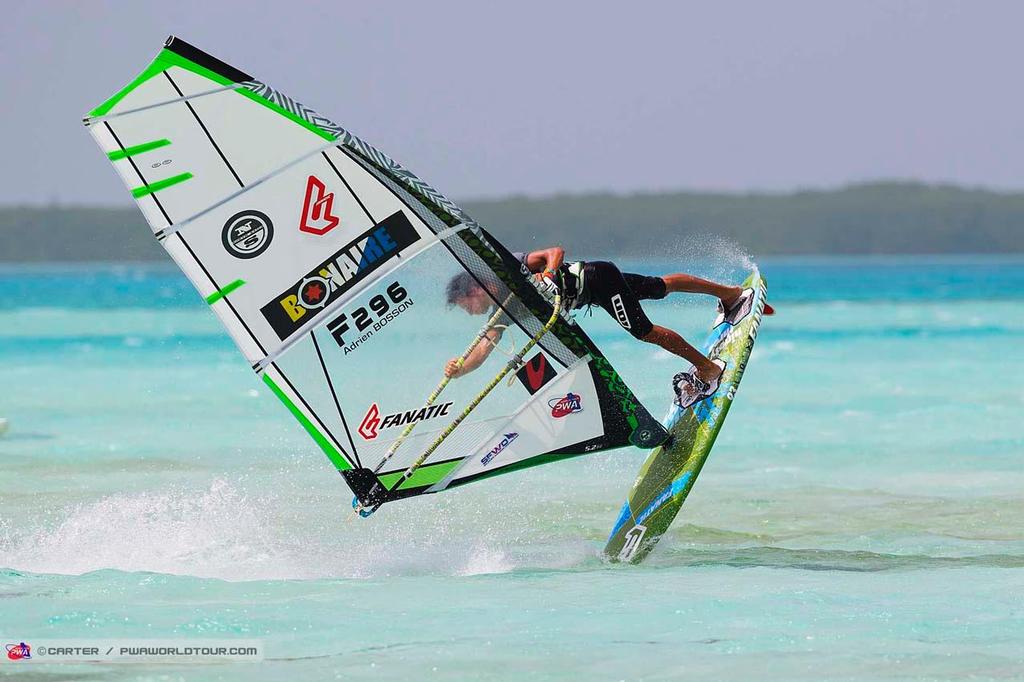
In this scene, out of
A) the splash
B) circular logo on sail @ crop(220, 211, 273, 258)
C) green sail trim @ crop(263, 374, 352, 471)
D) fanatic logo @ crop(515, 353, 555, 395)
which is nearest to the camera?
circular logo on sail @ crop(220, 211, 273, 258)

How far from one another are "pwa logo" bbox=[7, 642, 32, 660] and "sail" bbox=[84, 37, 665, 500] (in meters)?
1.74

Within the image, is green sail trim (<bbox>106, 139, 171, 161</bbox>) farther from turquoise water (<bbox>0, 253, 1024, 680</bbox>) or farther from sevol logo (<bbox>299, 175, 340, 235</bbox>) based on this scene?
turquoise water (<bbox>0, 253, 1024, 680</bbox>)

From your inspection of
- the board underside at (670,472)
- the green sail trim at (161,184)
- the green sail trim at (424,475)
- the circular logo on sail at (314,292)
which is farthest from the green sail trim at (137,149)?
the board underside at (670,472)

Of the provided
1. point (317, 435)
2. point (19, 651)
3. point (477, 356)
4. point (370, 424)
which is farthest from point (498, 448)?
point (19, 651)

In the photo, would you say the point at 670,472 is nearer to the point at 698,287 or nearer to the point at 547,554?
the point at 547,554

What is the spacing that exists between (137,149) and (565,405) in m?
2.71

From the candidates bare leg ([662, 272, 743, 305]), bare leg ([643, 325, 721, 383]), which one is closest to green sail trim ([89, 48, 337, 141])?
bare leg ([643, 325, 721, 383])

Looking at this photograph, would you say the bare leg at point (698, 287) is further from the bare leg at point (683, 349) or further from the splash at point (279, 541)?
the splash at point (279, 541)

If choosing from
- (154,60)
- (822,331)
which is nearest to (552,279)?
(154,60)

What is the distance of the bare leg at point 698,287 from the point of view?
26.5 ft

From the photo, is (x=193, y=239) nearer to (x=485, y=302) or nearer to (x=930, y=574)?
(x=485, y=302)

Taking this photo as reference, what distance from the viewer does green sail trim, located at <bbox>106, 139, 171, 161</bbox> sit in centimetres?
638

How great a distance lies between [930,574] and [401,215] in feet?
11.8

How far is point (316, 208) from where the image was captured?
21.8 ft
